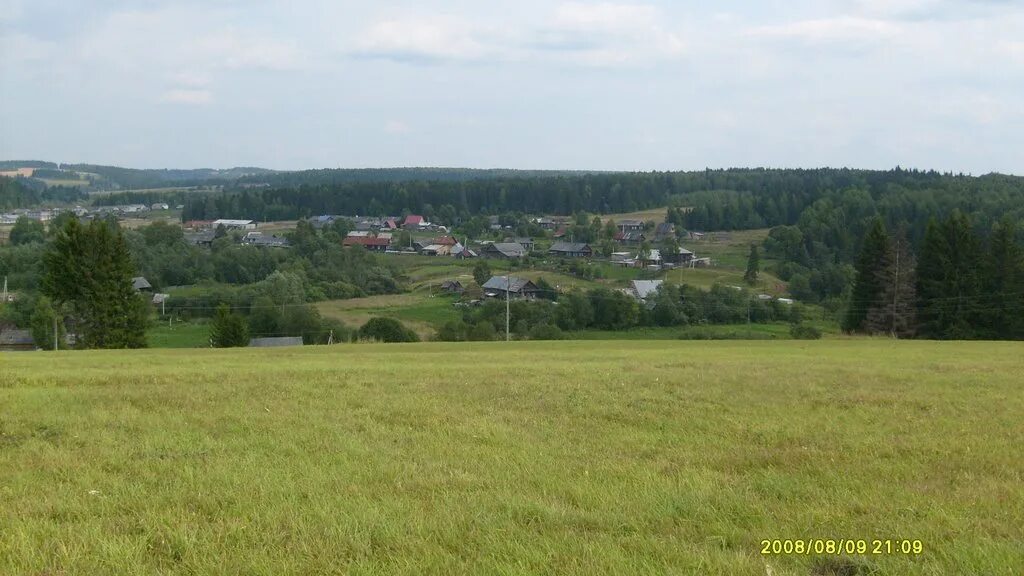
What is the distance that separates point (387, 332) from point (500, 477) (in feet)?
164

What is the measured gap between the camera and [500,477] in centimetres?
806

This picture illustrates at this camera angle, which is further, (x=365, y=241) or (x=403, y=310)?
(x=365, y=241)

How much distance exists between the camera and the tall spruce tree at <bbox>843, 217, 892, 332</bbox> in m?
58.5

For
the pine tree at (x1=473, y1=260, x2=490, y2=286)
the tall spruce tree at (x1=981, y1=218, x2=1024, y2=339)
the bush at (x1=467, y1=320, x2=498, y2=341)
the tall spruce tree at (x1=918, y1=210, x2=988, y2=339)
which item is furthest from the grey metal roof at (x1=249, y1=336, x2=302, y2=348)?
the tall spruce tree at (x1=981, y1=218, x2=1024, y2=339)

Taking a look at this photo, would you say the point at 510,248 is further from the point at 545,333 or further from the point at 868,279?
the point at 868,279

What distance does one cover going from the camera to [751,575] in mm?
5457

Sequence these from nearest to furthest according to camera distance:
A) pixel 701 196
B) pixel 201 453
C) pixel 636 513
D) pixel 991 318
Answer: pixel 636 513
pixel 201 453
pixel 991 318
pixel 701 196

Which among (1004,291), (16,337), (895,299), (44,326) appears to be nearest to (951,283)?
(1004,291)

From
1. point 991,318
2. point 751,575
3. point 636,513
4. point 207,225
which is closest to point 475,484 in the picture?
point 636,513

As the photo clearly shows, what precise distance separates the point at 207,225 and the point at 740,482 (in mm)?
150042

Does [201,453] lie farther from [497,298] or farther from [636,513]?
[497,298]

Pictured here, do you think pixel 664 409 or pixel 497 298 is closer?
pixel 664 409

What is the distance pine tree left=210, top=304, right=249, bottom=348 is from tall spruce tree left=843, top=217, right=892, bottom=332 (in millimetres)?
40038
